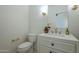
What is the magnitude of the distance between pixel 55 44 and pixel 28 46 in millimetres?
435

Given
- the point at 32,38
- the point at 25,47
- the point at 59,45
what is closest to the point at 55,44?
the point at 59,45

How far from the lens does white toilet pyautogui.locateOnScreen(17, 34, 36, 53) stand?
4.86 ft

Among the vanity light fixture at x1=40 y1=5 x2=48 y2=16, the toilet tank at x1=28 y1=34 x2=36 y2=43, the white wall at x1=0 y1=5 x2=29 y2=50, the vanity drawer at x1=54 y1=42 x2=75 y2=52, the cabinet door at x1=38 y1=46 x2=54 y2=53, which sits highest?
the vanity light fixture at x1=40 y1=5 x2=48 y2=16

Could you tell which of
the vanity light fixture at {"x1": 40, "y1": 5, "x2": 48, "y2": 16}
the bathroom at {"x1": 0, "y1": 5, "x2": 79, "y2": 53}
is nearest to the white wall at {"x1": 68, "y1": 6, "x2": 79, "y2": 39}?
the bathroom at {"x1": 0, "y1": 5, "x2": 79, "y2": 53}

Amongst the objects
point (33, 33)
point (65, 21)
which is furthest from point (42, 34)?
point (65, 21)

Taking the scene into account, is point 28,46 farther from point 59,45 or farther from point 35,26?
point 59,45

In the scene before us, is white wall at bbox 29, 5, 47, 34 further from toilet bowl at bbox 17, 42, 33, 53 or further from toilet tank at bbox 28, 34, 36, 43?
toilet bowl at bbox 17, 42, 33, 53

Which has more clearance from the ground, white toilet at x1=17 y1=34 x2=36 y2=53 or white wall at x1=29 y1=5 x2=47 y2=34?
white wall at x1=29 y1=5 x2=47 y2=34

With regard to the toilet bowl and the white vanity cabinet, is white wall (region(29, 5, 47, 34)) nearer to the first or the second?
the white vanity cabinet

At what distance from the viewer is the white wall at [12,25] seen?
1.48 m

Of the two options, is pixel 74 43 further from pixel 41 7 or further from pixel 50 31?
pixel 41 7

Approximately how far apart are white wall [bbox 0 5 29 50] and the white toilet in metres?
0.09

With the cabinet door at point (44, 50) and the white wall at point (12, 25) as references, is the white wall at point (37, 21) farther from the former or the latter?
the cabinet door at point (44, 50)

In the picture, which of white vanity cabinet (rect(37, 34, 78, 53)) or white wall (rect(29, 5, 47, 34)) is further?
white wall (rect(29, 5, 47, 34))
